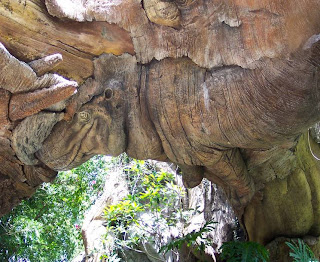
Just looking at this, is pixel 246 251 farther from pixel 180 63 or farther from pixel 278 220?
pixel 180 63

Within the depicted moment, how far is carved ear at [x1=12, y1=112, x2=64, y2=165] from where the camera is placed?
1993 mm

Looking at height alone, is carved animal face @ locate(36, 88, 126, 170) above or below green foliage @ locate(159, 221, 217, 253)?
above

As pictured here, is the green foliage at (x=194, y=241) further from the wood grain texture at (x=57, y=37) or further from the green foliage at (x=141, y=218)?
the wood grain texture at (x=57, y=37)

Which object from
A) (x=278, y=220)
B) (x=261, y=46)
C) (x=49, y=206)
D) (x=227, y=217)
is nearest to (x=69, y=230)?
(x=49, y=206)

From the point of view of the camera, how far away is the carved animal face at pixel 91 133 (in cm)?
210

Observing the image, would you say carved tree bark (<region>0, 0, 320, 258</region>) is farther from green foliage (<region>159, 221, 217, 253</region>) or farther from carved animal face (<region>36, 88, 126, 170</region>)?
green foliage (<region>159, 221, 217, 253</region>)

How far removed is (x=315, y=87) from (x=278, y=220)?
1.54 metres

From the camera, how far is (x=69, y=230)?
5.12 meters

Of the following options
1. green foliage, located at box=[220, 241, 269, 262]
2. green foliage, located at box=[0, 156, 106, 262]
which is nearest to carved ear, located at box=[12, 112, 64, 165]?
green foliage, located at box=[220, 241, 269, 262]

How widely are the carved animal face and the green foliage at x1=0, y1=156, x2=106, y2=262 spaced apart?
2.25 m

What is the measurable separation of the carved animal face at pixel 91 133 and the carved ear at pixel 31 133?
0.06m

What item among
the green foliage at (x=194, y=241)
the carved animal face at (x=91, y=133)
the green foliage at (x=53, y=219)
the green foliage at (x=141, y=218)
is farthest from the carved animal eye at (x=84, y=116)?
the green foliage at (x=53, y=219)

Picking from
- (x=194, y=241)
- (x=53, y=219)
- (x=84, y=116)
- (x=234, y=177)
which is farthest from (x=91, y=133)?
(x=53, y=219)

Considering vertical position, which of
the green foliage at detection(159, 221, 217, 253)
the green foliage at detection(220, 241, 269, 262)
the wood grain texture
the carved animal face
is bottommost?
the green foliage at detection(220, 241, 269, 262)
